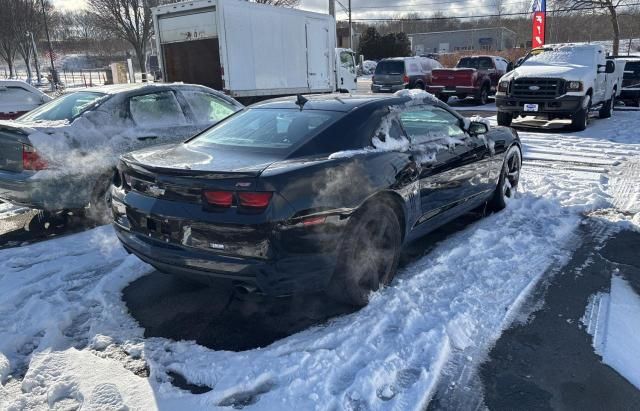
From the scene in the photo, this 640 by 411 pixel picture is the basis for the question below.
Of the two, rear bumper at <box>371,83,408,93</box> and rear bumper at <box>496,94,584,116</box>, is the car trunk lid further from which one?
rear bumper at <box>496,94,584,116</box>

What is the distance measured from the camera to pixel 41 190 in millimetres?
5035

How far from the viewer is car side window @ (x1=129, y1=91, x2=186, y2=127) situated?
5.90 m

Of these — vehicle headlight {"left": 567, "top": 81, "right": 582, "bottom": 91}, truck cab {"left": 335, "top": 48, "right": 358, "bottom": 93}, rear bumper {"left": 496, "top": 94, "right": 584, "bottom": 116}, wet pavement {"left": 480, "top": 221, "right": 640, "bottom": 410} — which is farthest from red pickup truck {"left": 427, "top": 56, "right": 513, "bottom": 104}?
wet pavement {"left": 480, "top": 221, "right": 640, "bottom": 410}

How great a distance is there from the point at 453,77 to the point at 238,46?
1000 cm

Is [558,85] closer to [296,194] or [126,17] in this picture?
[296,194]

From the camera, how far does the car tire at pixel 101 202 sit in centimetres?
548

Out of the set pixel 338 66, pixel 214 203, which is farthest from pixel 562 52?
pixel 214 203

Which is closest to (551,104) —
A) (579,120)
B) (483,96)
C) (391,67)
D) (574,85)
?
(574,85)

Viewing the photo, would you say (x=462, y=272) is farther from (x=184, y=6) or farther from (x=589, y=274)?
(x=184, y=6)

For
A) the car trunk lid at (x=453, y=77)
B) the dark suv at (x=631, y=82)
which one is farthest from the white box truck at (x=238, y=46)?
the dark suv at (x=631, y=82)

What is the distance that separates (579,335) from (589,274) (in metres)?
1.12

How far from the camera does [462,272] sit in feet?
13.3

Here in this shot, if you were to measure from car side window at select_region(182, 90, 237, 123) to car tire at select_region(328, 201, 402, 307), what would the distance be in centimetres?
343

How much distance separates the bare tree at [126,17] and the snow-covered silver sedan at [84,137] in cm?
2584
